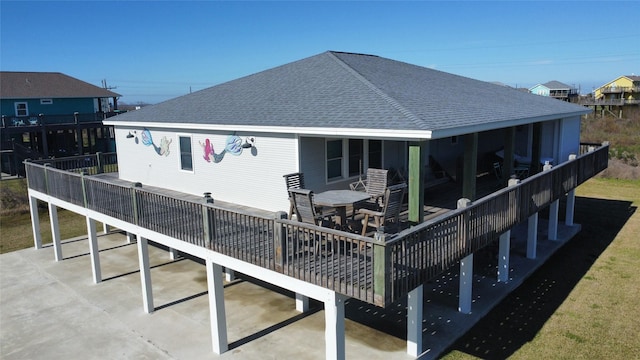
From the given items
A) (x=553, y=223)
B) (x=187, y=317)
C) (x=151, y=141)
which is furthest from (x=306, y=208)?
(x=553, y=223)

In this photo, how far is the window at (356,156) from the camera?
1209 centimetres

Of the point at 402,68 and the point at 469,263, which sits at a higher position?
the point at 402,68

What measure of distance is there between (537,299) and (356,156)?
18.5 feet

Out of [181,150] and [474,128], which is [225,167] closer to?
[181,150]

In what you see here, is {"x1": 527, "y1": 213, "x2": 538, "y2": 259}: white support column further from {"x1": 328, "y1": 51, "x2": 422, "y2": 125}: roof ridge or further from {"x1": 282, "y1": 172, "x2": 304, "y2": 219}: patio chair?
{"x1": 282, "y1": 172, "x2": 304, "y2": 219}: patio chair

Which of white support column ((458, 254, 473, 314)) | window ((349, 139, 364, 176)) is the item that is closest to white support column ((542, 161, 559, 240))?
white support column ((458, 254, 473, 314))

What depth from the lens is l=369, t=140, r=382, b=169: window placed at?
41.7 ft

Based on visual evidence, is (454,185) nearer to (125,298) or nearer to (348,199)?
(348,199)

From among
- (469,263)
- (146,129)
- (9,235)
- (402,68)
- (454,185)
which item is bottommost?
(9,235)

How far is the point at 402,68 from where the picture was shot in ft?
53.3

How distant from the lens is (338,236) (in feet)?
22.0

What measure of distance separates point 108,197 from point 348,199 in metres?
6.68

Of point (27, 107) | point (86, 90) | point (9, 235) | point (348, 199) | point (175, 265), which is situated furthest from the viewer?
point (86, 90)

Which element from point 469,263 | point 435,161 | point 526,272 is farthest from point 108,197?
point 526,272
